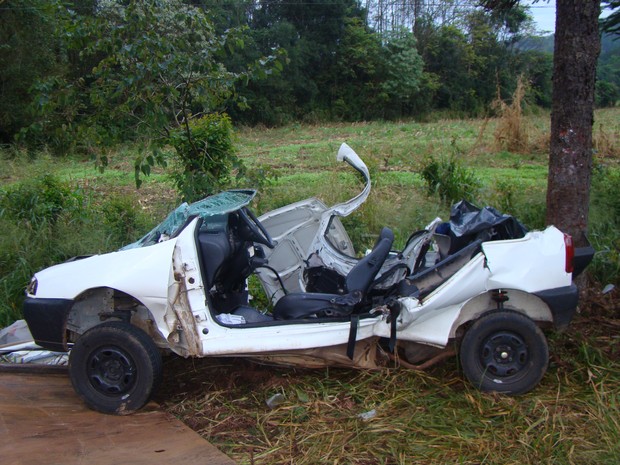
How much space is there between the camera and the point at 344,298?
404 cm

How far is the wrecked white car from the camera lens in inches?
152

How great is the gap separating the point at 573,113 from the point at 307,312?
2.85 meters

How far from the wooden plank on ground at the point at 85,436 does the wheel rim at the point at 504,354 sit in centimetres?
185

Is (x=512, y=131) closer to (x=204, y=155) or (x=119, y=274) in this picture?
(x=204, y=155)

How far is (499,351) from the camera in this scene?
3.99 metres

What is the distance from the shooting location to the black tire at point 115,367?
3861mm

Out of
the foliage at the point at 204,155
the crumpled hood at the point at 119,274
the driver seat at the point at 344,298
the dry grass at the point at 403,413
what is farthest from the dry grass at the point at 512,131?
the crumpled hood at the point at 119,274

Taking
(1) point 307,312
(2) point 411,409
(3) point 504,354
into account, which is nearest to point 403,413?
(2) point 411,409

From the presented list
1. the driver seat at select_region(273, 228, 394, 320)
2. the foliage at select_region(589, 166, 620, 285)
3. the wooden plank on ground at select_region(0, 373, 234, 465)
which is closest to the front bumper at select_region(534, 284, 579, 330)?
the driver seat at select_region(273, 228, 394, 320)

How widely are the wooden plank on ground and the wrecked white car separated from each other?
17 cm

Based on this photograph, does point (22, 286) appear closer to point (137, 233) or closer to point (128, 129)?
point (137, 233)

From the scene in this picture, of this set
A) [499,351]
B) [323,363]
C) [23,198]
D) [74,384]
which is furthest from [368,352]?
[23,198]

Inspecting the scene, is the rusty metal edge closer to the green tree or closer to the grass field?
the grass field

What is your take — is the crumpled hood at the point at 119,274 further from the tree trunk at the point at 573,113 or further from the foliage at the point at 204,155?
the tree trunk at the point at 573,113
